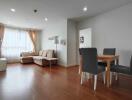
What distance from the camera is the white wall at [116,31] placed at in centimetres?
363

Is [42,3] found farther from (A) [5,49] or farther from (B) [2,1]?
(A) [5,49]

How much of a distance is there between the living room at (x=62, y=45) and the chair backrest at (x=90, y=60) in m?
0.43

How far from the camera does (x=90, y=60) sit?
2.59 meters

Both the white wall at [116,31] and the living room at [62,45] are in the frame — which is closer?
the living room at [62,45]

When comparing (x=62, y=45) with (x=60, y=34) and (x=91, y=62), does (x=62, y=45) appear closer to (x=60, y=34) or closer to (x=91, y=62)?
(x=60, y=34)

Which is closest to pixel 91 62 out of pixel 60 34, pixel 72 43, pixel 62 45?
pixel 72 43

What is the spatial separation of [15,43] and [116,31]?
618 centimetres

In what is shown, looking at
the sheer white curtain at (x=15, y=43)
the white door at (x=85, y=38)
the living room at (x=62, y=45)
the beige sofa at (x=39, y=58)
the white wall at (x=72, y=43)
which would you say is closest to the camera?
the living room at (x=62, y=45)

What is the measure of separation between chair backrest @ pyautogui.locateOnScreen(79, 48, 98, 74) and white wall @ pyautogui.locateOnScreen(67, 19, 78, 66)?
271 cm

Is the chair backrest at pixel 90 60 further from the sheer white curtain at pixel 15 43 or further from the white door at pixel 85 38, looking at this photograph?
the sheer white curtain at pixel 15 43

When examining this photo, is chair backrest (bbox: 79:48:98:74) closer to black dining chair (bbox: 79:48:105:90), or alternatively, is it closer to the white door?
black dining chair (bbox: 79:48:105:90)

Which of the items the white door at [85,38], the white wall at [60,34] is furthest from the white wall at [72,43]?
the white door at [85,38]

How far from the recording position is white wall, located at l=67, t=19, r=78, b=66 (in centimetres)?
541

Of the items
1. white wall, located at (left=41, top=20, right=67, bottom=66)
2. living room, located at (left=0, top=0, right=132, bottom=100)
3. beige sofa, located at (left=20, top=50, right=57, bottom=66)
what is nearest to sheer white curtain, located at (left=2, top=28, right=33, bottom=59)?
living room, located at (left=0, top=0, right=132, bottom=100)
